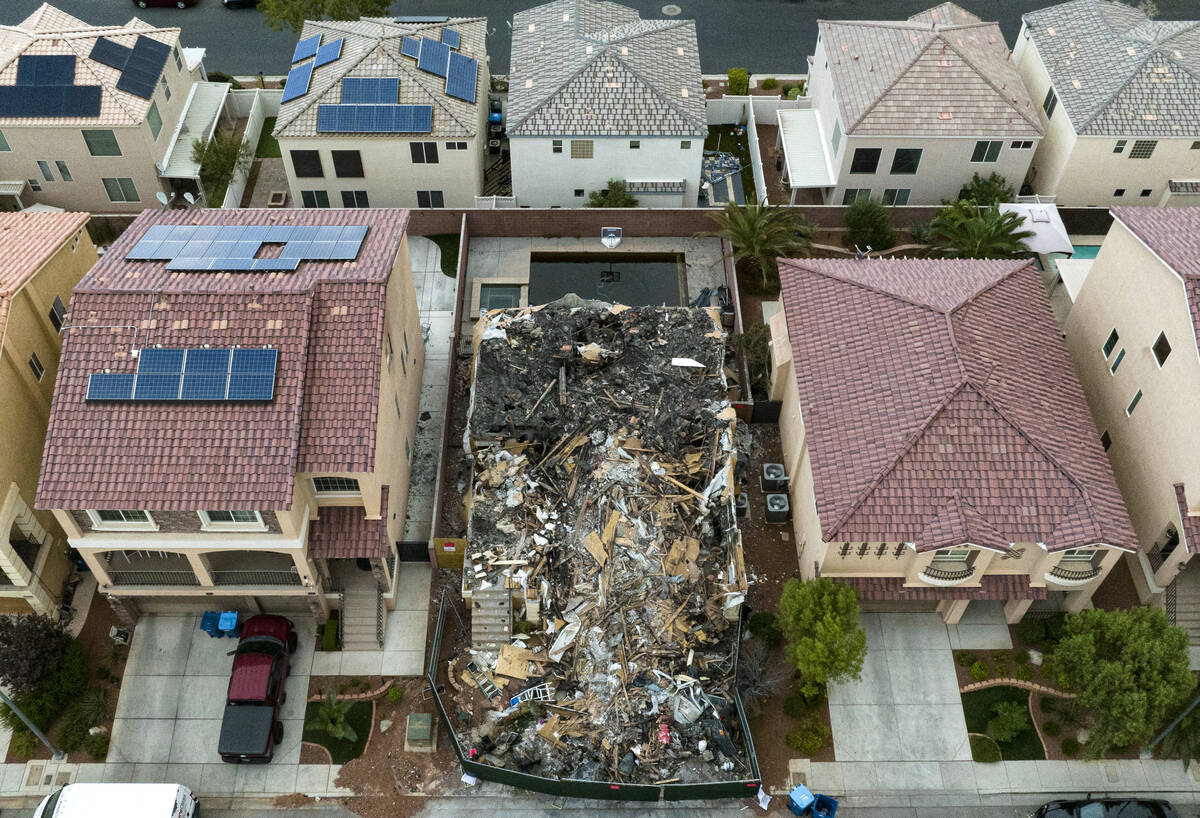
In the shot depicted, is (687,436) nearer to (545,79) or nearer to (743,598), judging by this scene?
(743,598)

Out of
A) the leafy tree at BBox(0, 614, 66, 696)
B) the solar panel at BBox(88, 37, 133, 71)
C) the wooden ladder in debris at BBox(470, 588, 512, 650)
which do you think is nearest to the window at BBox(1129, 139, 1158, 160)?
the wooden ladder in debris at BBox(470, 588, 512, 650)

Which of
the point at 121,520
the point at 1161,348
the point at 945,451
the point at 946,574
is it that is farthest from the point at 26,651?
the point at 1161,348

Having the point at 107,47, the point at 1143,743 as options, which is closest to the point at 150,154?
the point at 107,47

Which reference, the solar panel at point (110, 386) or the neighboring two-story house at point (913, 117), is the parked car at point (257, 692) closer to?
the solar panel at point (110, 386)

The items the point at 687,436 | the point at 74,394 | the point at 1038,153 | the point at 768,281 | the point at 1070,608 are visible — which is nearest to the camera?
the point at 74,394

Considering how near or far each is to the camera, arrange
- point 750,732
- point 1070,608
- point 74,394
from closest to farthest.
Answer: point 74,394
point 750,732
point 1070,608

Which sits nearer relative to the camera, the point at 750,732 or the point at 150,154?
the point at 750,732

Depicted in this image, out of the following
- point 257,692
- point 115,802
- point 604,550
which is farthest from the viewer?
point 604,550

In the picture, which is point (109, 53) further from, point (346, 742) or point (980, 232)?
point (980, 232)
